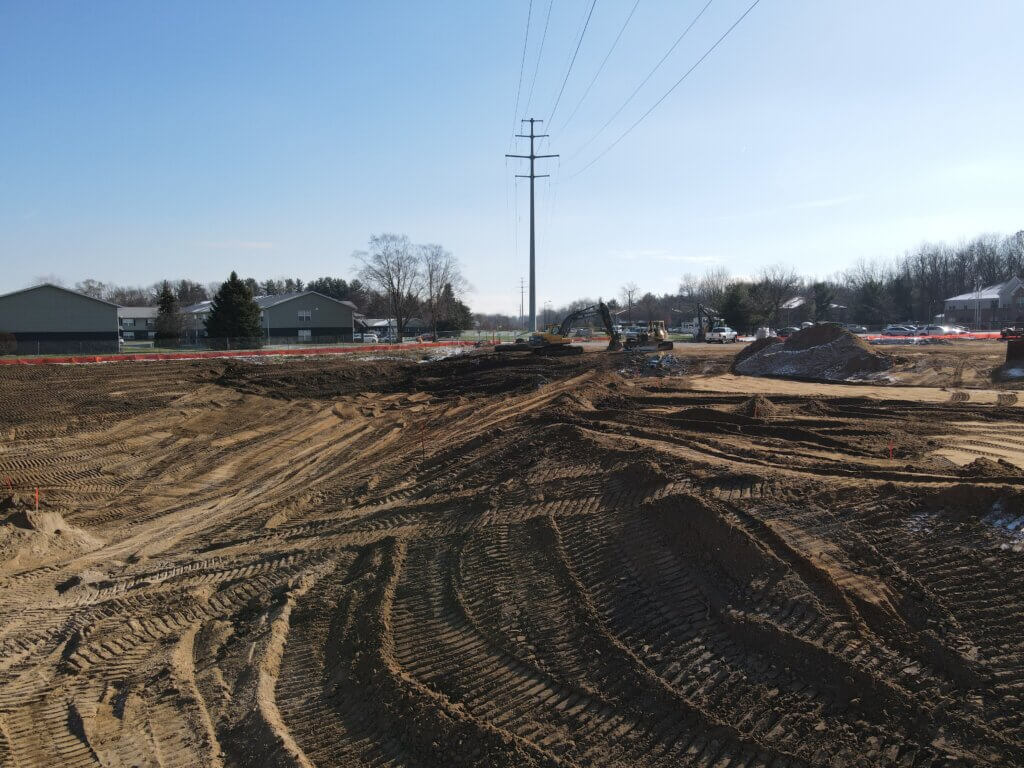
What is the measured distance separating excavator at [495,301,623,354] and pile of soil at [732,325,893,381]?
8755mm

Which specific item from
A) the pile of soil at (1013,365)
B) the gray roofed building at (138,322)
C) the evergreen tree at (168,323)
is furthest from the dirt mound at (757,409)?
the gray roofed building at (138,322)

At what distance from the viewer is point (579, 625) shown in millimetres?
6941

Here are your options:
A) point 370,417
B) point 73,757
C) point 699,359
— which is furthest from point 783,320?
point 73,757

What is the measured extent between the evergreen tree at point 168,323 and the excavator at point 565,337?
116ft

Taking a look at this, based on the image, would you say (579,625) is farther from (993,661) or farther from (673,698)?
(993,661)

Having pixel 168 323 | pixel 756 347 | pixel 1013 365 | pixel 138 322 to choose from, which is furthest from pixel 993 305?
pixel 138 322

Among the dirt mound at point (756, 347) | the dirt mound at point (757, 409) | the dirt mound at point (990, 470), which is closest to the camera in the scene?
the dirt mound at point (990, 470)

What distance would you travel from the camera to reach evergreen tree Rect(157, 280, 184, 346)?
61.2m

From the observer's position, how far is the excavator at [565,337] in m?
38.8

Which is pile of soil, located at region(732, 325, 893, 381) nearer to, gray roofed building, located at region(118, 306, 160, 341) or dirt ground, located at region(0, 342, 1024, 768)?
dirt ground, located at region(0, 342, 1024, 768)

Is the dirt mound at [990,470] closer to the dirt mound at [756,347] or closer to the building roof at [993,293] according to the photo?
the dirt mound at [756,347]

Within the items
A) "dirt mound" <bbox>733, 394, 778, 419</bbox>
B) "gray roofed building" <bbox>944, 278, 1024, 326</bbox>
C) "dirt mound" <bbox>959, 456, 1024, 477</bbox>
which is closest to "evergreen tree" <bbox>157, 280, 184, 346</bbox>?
"dirt mound" <bbox>733, 394, 778, 419</bbox>

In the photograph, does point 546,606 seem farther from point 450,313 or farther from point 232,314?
point 450,313

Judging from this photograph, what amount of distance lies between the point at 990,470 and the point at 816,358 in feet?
65.4
